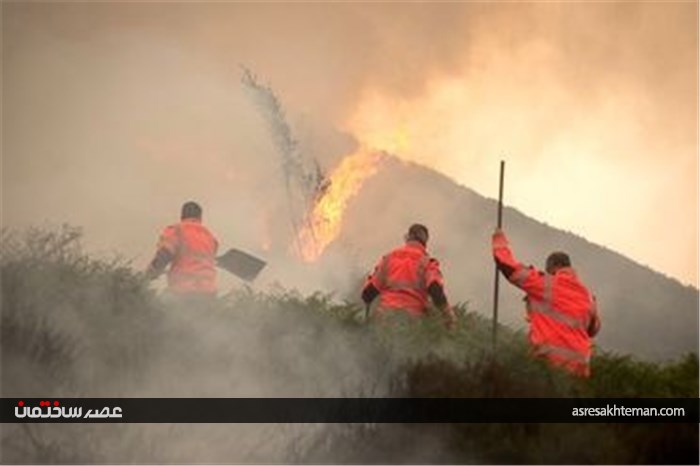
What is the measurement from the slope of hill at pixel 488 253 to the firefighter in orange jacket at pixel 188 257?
4485 mm

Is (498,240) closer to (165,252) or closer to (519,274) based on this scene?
(519,274)

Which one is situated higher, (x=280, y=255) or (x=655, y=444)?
(x=280, y=255)

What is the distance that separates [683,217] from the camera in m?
13.9

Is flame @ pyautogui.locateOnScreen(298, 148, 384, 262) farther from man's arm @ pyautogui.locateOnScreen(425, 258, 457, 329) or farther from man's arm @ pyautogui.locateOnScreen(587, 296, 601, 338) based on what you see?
man's arm @ pyautogui.locateOnScreen(587, 296, 601, 338)

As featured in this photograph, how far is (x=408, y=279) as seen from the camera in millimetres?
11812

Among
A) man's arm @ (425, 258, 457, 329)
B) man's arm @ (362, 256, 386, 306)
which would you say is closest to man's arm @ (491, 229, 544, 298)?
man's arm @ (425, 258, 457, 329)

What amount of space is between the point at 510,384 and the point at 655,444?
142 cm

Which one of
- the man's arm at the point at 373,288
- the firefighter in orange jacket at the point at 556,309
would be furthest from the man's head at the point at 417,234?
the firefighter in orange jacket at the point at 556,309

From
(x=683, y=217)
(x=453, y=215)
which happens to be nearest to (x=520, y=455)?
(x=683, y=217)

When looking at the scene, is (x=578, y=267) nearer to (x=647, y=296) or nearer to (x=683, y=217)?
(x=647, y=296)

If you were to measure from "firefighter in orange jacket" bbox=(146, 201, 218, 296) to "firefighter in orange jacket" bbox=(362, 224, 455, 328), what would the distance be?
5.88ft

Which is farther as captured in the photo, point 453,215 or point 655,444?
point 453,215

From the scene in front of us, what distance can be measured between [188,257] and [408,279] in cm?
245

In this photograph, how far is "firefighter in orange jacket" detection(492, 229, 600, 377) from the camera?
11086 mm
